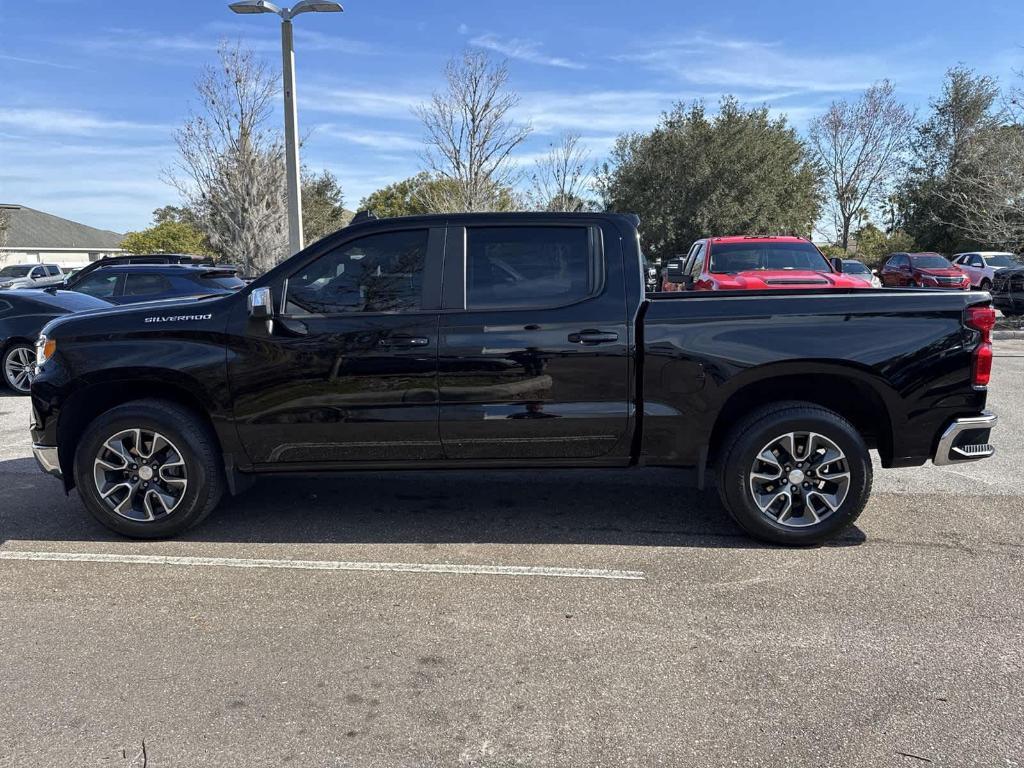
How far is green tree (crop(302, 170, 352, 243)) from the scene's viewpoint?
139 ft

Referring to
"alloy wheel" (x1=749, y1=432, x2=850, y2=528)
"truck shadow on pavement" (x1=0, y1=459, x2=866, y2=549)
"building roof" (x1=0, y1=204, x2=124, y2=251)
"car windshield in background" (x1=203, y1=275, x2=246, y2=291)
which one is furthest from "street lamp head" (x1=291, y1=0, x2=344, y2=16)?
"building roof" (x1=0, y1=204, x2=124, y2=251)

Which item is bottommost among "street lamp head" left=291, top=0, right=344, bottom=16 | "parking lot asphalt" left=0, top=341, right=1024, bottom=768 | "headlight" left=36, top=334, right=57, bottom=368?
"parking lot asphalt" left=0, top=341, right=1024, bottom=768

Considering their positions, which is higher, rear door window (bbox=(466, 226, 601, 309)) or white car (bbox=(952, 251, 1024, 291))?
white car (bbox=(952, 251, 1024, 291))

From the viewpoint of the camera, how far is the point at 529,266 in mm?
4699

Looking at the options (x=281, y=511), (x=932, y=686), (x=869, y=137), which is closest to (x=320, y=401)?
(x=281, y=511)

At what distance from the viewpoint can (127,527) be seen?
4.81 metres

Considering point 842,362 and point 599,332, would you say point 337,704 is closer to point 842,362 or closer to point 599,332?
point 599,332

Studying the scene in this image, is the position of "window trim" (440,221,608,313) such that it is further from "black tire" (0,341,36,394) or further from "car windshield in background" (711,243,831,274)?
"black tire" (0,341,36,394)

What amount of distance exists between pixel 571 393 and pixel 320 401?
58.2 inches

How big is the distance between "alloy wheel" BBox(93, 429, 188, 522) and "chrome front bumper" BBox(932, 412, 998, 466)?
14.8ft

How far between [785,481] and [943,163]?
1636 inches

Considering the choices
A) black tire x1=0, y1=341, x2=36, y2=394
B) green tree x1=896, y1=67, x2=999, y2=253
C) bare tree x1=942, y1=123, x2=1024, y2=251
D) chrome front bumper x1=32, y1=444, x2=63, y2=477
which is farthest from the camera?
green tree x1=896, y1=67, x2=999, y2=253

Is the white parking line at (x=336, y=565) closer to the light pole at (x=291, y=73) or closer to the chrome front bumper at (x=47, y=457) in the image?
the chrome front bumper at (x=47, y=457)

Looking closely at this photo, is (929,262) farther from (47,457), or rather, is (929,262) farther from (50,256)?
(50,256)
